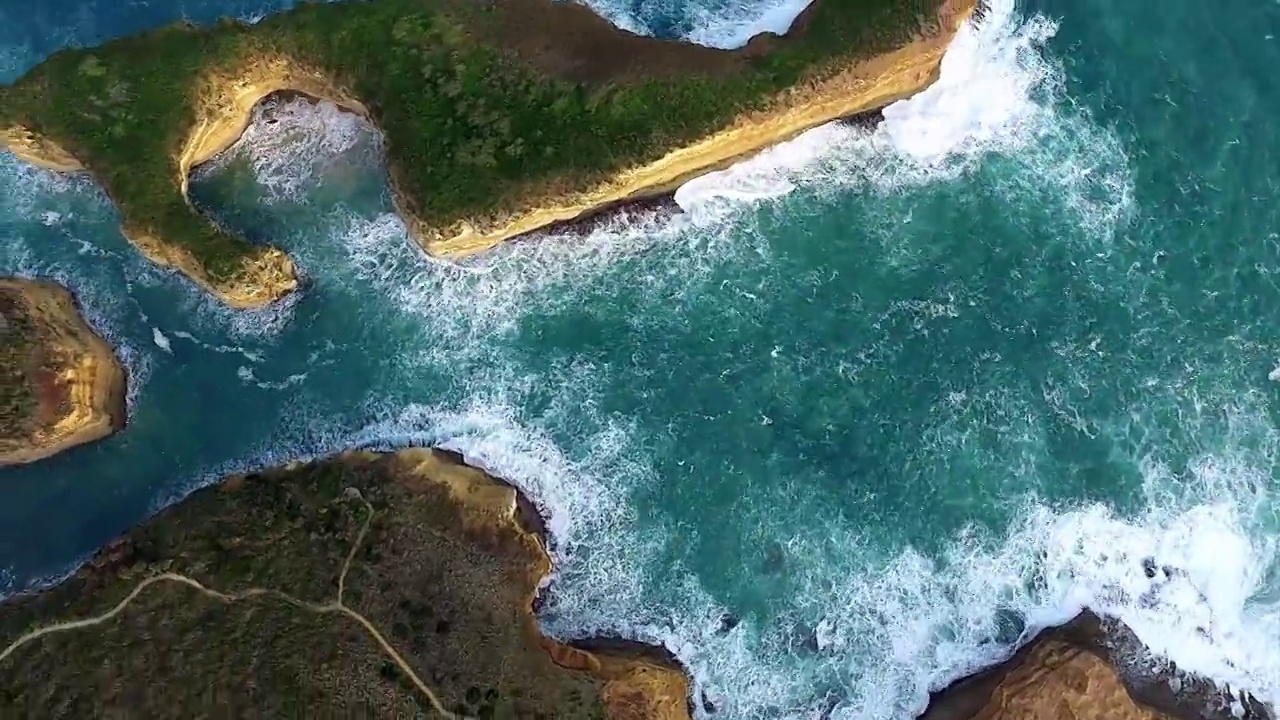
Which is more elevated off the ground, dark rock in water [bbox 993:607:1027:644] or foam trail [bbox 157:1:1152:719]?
foam trail [bbox 157:1:1152:719]

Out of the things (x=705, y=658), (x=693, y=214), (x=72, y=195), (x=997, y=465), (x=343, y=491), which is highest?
(x=72, y=195)

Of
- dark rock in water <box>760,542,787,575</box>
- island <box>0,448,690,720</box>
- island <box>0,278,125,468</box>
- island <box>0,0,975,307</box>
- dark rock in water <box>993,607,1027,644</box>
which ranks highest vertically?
island <box>0,0,975,307</box>

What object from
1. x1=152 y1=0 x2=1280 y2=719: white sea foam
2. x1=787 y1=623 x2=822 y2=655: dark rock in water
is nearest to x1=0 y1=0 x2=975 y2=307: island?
x1=152 y1=0 x2=1280 y2=719: white sea foam

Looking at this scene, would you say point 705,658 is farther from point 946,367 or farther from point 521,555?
point 946,367

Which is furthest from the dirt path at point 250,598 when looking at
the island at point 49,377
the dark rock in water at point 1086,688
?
the dark rock in water at point 1086,688

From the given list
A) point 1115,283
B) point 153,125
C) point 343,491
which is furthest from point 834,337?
point 153,125

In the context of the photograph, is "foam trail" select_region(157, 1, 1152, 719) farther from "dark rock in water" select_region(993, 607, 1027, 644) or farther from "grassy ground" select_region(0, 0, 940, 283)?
"grassy ground" select_region(0, 0, 940, 283)
